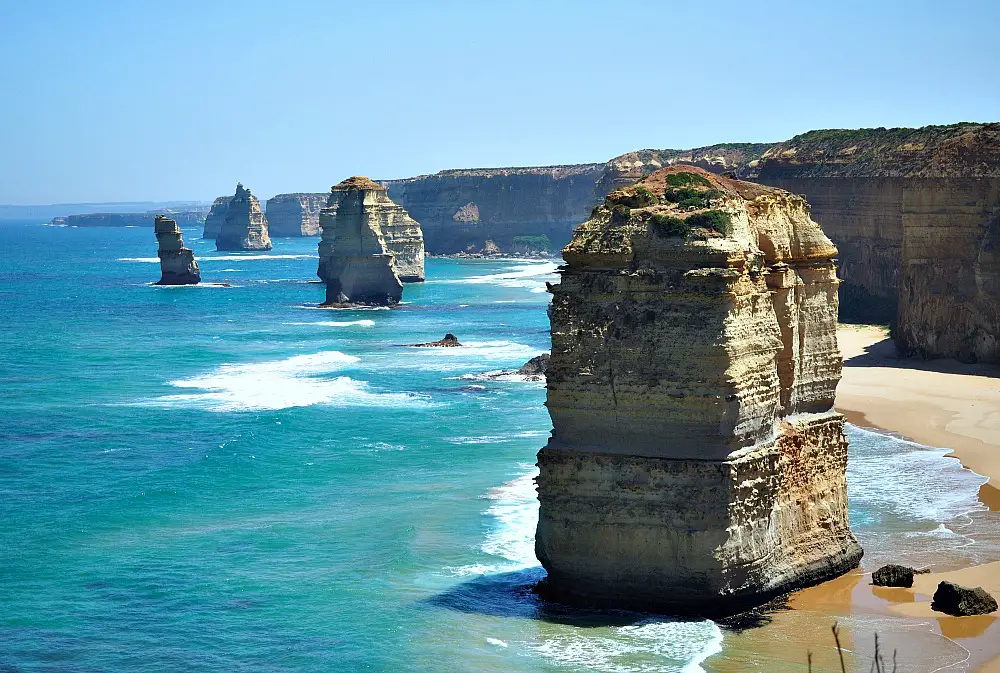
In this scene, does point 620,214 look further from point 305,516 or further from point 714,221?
point 305,516

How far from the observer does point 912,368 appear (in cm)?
4353

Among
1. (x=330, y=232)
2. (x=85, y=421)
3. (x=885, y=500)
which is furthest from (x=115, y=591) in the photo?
(x=330, y=232)

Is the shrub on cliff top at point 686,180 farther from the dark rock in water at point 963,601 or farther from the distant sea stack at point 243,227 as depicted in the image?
the distant sea stack at point 243,227

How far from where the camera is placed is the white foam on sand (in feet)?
142

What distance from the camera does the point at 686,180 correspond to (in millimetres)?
20391

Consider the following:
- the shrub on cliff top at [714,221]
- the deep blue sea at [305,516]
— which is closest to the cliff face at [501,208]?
the deep blue sea at [305,516]

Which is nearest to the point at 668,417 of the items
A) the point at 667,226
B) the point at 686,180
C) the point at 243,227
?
the point at 667,226

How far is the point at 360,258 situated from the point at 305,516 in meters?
56.2

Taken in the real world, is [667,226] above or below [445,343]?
above

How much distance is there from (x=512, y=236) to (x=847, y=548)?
137629 mm

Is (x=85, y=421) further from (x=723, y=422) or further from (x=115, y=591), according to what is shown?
(x=723, y=422)

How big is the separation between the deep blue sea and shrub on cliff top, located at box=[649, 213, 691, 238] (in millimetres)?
5546

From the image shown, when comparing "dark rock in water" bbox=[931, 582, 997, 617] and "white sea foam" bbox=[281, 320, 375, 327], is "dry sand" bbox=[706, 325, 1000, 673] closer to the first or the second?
"dark rock in water" bbox=[931, 582, 997, 617]

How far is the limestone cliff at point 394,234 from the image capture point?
90.4 metres
